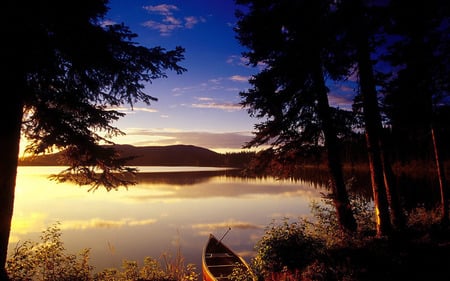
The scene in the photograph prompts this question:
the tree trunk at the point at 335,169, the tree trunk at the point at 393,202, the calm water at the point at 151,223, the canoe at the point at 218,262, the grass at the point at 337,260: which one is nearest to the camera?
the grass at the point at 337,260

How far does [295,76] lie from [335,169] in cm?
378

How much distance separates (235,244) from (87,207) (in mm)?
26069

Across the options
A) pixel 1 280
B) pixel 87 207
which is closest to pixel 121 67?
pixel 1 280

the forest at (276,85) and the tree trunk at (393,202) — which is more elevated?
the forest at (276,85)

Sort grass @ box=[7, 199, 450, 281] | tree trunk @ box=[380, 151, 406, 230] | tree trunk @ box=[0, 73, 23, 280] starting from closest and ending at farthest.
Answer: tree trunk @ box=[0, 73, 23, 280], grass @ box=[7, 199, 450, 281], tree trunk @ box=[380, 151, 406, 230]

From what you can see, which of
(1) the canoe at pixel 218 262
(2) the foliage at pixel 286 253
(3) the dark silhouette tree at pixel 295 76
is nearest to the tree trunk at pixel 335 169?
(3) the dark silhouette tree at pixel 295 76

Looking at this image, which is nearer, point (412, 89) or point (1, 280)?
point (1, 280)

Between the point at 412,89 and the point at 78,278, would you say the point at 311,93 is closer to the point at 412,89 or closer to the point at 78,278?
the point at 412,89

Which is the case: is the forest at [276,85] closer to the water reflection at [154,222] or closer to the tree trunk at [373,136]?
the tree trunk at [373,136]

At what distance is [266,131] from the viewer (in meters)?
11.7

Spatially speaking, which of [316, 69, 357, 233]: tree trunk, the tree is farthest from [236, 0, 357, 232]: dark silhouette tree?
the tree

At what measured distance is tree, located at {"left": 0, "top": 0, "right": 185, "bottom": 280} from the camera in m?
6.11

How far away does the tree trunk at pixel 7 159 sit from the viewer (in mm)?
6090

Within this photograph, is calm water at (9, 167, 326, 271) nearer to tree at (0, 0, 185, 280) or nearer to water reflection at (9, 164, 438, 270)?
water reflection at (9, 164, 438, 270)
